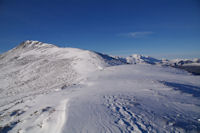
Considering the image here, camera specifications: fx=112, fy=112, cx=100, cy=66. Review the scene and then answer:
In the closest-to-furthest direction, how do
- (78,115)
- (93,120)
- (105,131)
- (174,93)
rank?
(105,131)
(93,120)
(78,115)
(174,93)

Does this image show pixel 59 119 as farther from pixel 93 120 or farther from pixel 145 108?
pixel 145 108

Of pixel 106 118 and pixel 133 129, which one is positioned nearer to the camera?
pixel 133 129

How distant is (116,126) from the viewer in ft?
16.5

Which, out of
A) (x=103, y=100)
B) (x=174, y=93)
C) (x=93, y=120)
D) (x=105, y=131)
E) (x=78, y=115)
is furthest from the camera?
(x=174, y=93)

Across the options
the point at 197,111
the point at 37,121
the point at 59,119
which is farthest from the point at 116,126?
the point at 197,111

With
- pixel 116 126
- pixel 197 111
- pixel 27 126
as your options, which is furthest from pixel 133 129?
pixel 27 126

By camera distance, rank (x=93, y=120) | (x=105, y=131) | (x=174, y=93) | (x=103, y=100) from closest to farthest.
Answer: (x=105, y=131), (x=93, y=120), (x=103, y=100), (x=174, y=93)

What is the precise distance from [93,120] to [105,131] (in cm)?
97

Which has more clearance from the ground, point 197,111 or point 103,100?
point 103,100

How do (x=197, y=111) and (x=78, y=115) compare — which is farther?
(x=197, y=111)

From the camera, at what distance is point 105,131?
475 centimetres

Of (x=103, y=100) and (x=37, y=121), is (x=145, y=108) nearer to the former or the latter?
(x=103, y=100)

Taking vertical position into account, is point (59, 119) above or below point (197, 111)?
above

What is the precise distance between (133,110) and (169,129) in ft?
6.28
